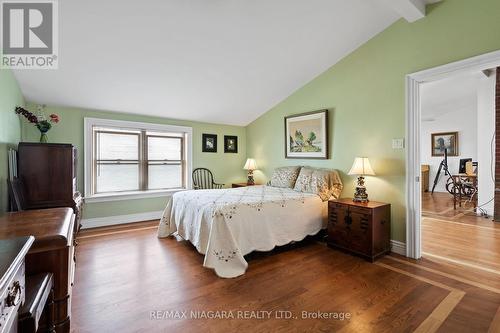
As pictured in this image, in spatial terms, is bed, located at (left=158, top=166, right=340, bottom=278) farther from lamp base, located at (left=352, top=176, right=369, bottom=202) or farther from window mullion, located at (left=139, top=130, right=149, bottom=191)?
window mullion, located at (left=139, top=130, right=149, bottom=191)

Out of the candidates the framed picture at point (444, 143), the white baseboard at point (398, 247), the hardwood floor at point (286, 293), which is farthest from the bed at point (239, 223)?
the framed picture at point (444, 143)

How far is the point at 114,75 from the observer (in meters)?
3.15

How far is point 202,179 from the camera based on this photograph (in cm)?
505

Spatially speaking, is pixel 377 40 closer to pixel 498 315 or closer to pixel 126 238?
pixel 498 315

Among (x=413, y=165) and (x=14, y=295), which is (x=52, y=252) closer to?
(x=14, y=295)

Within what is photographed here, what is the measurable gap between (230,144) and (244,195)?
7.84 feet

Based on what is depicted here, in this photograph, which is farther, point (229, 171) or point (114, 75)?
point (229, 171)

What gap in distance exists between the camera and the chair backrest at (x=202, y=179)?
4961mm

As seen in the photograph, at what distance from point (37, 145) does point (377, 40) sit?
4.16 meters

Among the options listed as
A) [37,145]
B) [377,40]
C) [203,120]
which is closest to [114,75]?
[37,145]

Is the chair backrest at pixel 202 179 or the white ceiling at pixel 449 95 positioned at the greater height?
the white ceiling at pixel 449 95

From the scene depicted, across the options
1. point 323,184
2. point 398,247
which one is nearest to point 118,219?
point 323,184

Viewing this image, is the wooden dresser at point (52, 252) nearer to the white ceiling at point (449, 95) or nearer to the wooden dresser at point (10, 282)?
the wooden dresser at point (10, 282)

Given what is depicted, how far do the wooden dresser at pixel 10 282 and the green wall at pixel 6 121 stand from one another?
184 cm
